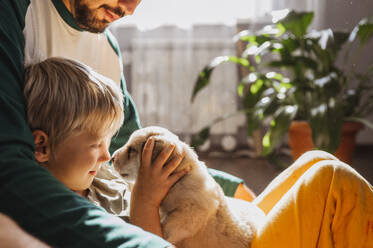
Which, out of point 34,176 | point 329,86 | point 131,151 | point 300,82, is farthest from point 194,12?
point 34,176

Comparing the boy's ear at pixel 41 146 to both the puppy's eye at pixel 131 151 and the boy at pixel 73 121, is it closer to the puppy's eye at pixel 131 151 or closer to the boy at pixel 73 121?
the boy at pixel 73 121

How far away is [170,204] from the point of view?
Result: 2.38 feet

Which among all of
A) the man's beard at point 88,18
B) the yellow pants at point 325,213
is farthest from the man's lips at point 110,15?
the yellow pants at point 325,213

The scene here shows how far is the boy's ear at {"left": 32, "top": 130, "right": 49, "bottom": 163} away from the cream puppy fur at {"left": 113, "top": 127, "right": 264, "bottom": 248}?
0.53 feet

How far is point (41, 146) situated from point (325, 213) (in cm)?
52

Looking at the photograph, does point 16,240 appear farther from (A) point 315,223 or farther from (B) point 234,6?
(B) point 234,6

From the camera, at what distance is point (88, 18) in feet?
2.74

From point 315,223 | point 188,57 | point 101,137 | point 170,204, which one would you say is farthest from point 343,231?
point 188,57

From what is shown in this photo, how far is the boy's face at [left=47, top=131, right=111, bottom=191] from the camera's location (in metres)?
0.63

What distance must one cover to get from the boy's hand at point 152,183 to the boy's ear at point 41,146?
19 cm

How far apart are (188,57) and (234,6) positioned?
0.52 meters

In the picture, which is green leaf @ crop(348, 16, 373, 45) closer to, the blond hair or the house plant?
the house plant

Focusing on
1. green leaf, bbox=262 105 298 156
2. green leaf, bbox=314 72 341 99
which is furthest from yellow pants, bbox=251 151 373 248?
green leaf, bbox=314 72 341 99

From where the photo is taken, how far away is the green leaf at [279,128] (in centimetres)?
178
